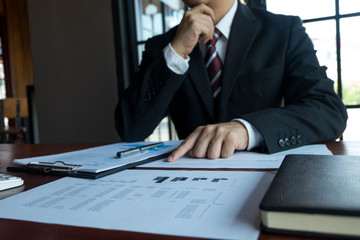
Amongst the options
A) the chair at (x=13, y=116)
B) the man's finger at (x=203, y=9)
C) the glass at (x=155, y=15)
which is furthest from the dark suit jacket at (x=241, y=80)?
the chair at (x=13, y=116)

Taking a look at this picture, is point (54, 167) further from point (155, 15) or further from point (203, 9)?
point (155, 15)

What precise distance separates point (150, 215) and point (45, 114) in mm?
3102

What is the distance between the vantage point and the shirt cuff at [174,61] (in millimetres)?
1086

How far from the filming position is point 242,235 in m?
0.25

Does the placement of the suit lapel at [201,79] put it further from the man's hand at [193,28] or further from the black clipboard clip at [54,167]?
the black clipboard clip at [54,167]

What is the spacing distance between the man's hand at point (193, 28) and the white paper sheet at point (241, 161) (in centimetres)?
53

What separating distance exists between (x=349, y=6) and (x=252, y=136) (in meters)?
1.77

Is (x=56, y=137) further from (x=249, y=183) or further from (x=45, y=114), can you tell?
(x=249, y=183)

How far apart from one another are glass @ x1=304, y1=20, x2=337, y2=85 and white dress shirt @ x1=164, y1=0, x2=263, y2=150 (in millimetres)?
1026

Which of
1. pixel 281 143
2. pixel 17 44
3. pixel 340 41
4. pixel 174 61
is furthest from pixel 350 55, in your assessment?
pixel 17 44

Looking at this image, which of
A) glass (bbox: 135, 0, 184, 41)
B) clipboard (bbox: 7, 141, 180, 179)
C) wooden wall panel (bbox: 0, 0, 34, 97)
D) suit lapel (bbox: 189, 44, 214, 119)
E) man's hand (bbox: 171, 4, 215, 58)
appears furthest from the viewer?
wooden wall panel (bbox: 0, 0, 34, 97)

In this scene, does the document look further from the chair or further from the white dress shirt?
the chair

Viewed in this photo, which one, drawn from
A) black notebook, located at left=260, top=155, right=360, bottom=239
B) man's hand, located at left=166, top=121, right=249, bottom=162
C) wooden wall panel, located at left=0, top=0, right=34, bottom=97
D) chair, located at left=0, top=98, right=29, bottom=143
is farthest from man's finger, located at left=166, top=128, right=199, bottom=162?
wooden wall panel, located at left=0, top=0, right=34, bottom=97

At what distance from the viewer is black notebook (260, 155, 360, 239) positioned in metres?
0.23
